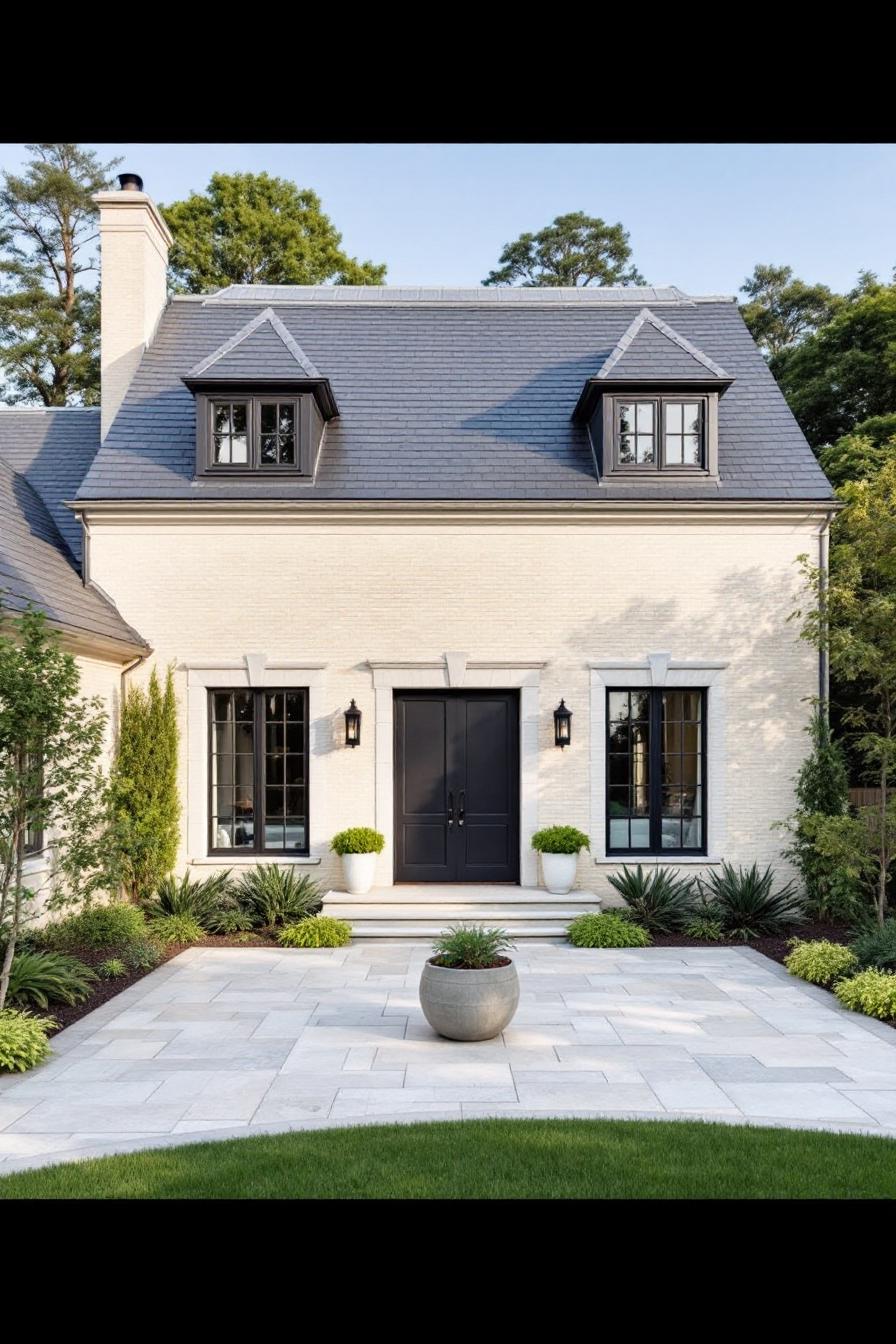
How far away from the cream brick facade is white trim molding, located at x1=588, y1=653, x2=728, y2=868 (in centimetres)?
5

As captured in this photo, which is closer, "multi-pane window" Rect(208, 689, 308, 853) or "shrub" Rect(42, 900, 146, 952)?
"shrub" Rect(42, 900, 146, 952)

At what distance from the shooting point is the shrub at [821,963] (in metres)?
9.79

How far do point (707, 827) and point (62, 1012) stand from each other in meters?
8.61

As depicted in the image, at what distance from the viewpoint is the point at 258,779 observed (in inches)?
523

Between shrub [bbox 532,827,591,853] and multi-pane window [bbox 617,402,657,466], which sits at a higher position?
multi-pane window [bbox 617,402,657,466]

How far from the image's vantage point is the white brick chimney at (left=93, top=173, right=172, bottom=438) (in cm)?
1496

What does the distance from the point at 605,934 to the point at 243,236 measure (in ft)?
85.6

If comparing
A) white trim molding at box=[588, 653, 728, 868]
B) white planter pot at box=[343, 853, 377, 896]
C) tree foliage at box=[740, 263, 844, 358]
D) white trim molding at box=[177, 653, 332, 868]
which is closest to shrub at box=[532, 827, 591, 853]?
white trim molding at box=[588, 653, 728, 868]

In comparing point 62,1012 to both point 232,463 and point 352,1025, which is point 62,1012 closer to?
point 352,1025

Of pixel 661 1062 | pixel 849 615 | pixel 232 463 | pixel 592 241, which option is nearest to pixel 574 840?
pixel 849 615

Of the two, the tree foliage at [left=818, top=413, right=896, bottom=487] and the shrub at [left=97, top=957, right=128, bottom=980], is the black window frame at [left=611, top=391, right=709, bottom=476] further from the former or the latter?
the shrub at [left=97, top=957, right=128, bottom=980]

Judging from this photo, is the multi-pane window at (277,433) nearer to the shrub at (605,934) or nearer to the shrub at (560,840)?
the shrub at (560,840)

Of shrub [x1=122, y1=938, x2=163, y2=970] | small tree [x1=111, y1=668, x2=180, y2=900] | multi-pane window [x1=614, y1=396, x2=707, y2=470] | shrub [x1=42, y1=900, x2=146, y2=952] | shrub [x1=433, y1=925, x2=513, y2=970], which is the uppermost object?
multi-pane window [x1=614, y1=396, x2=707, y2=470]
